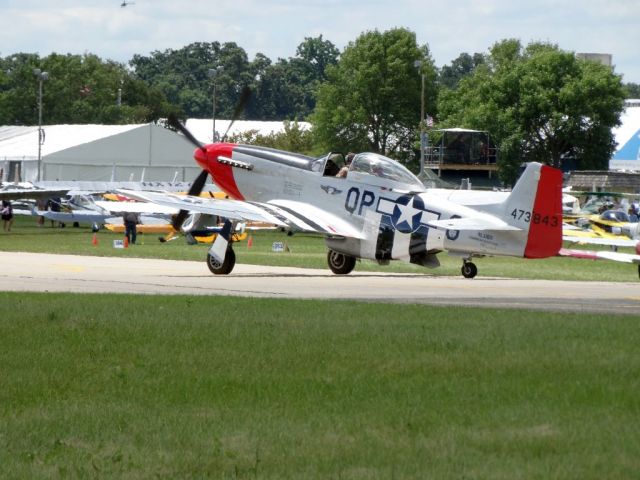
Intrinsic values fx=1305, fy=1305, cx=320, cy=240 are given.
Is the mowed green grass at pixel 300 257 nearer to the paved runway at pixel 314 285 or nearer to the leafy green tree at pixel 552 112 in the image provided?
the paved runway at pixel 314 285

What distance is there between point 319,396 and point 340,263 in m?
18.5

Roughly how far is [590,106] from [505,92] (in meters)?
7.70

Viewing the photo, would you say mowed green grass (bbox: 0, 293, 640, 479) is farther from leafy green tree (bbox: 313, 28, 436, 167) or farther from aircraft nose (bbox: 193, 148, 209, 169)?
leafy green tree (bbox: 313, 28, 436, 167)

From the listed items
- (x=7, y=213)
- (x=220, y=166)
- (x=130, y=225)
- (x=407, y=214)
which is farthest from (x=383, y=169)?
(x=7, y=213)

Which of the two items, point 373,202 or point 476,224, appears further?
point 373,202

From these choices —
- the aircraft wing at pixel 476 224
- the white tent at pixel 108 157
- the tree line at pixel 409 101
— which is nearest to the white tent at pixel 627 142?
the tree line at pixel 409 101

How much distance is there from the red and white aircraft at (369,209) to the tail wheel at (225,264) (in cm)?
2

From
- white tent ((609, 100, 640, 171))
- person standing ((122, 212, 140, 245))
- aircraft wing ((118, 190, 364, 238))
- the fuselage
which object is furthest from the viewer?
white tent ((609, 100, 640, 171))

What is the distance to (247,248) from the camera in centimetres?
4519

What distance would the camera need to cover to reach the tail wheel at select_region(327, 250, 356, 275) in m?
29.2

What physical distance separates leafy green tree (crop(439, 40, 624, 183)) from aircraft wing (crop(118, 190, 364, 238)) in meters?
70.3

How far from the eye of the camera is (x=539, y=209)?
25031 millimetres

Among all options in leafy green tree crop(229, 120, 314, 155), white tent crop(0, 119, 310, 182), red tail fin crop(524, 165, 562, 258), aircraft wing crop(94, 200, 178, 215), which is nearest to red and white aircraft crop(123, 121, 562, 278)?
red tail fin crop(524, 165, 562, 258)

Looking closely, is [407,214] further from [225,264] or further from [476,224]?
[225,264]
